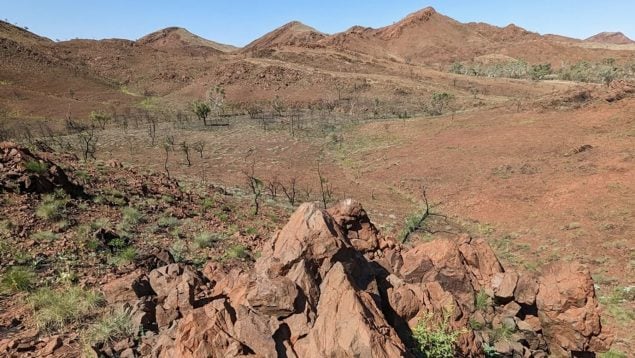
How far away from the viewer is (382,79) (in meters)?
79.6

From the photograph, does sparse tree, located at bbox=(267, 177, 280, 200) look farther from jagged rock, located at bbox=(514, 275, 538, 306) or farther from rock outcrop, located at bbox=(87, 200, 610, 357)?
jagged rock, located at bbox=(514, 275, 538, 306)

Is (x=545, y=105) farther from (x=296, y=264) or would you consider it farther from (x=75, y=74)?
(x=75, y=74)

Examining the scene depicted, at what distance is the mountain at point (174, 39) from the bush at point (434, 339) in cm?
18411

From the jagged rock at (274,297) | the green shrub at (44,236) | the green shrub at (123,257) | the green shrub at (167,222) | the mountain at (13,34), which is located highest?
the mountain at (13,34)

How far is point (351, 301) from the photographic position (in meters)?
5.68

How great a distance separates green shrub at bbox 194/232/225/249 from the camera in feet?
41.2

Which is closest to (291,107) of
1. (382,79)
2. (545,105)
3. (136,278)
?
(382,79)

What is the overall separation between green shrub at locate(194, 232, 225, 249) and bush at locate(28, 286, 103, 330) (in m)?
4.12

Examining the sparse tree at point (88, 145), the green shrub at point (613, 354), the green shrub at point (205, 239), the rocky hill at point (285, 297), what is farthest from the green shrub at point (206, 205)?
the sparse tree at point (88, 145)

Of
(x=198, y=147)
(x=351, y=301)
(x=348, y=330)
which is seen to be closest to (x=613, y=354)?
(x=351, y=301)

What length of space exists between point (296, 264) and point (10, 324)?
16.3 ft

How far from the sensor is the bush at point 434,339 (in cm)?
634

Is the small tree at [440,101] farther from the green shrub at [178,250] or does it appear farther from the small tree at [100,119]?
the green shrub at [178,250]

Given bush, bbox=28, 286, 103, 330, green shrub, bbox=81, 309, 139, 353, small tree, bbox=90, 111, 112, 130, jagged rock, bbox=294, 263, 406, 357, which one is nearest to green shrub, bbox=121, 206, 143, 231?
bush, bbox=28, 286, 103, 330
